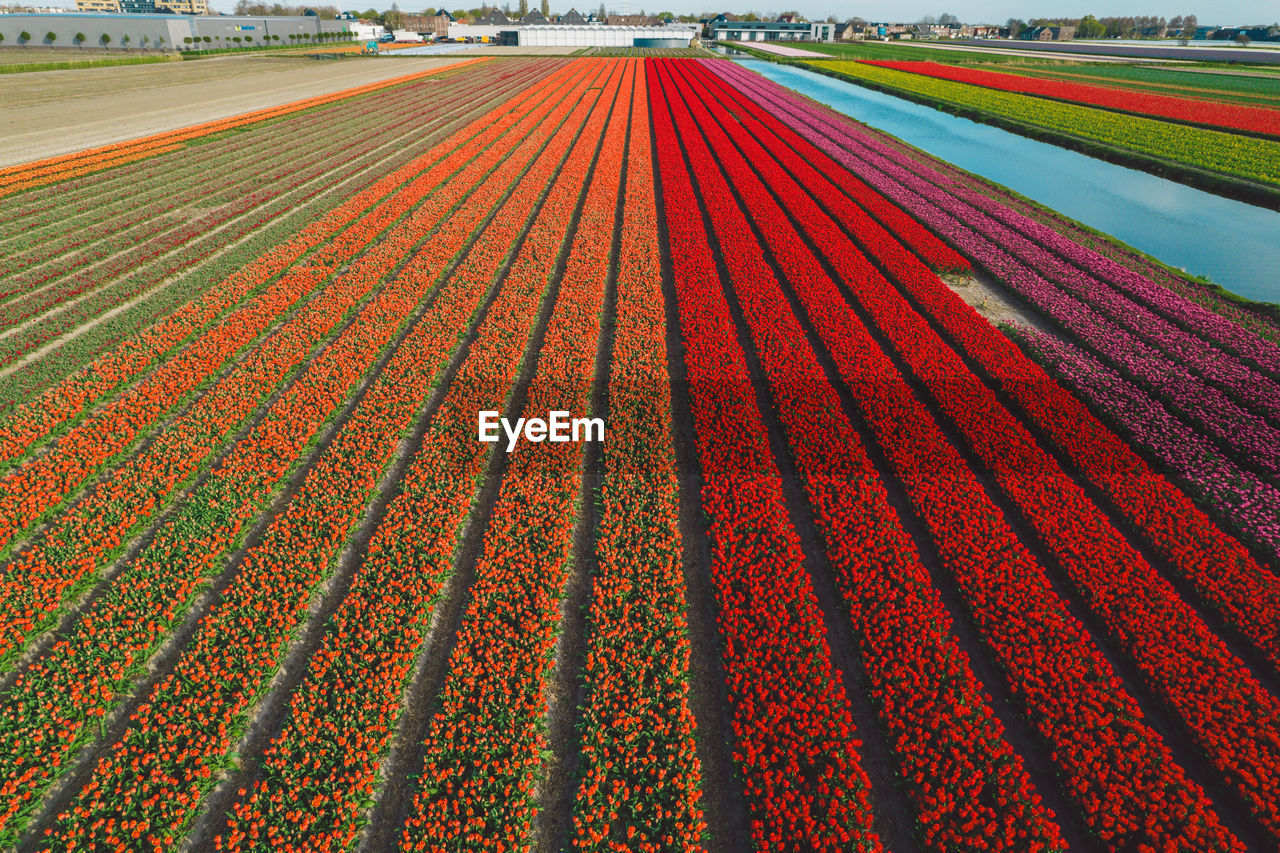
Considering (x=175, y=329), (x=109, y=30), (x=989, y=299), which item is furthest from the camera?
(x=109, y=30)

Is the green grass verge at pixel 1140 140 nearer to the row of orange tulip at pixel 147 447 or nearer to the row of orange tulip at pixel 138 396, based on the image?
the row of orange tulip at pixel 147 447

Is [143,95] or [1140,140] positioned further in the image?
[143,95]

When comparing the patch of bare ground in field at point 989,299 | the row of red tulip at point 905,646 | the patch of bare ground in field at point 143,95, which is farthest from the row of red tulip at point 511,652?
the patch of bare ground in field at point 143,95

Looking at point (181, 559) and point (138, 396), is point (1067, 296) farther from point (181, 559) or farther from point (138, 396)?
point (138, 396)

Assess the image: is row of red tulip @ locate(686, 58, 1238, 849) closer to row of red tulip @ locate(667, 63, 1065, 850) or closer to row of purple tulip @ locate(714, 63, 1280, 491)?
row of red tulip @ locate(667, 63, 1065, 850)

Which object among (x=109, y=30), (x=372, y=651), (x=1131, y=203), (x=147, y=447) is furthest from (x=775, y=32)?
(x=372, y=651)
